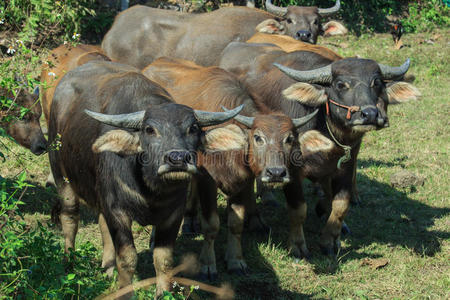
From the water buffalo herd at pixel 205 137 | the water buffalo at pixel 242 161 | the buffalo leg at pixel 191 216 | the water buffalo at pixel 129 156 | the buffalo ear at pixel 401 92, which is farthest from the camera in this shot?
the buffalo leg at pixel 191 216

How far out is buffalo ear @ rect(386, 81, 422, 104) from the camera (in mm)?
5949

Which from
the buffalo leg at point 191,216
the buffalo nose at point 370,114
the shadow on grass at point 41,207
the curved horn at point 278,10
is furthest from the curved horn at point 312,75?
the curved horn at point 278,10

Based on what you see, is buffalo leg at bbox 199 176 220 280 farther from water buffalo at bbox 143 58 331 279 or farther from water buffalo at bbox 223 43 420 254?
water buffalo at bbox 223 43 420 254

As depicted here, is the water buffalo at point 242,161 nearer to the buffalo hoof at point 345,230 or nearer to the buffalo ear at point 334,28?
the buffalo hoof at point 345,230

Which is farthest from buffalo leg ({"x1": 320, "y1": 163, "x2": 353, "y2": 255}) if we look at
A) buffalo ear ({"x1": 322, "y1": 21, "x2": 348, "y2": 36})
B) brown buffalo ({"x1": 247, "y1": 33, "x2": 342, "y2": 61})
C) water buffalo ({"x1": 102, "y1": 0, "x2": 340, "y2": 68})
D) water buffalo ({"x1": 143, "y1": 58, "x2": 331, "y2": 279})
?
buffalo ear ({"x1": 322, "y1": 21, "x2": 348, "y2": 36})

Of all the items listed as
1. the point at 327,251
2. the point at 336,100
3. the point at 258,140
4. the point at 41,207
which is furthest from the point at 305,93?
the point at 41,207

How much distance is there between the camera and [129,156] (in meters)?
4.50

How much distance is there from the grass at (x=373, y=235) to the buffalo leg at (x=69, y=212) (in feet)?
0.71

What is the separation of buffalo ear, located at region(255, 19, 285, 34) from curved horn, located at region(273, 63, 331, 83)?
3.46 m

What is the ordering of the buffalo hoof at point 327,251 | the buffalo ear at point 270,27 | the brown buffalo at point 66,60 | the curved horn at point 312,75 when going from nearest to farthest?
the curved horn at point 312,75 < the buffalo hoof at point 327,251 < the brown buffalo at point 66,60 < the buffalo ear at point 270,27

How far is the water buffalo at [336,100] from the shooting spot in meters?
5.54

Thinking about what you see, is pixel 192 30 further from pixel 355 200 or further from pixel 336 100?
pixel 336 100

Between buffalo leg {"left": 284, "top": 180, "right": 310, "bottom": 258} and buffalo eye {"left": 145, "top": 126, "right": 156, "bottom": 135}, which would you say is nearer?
buffalo eye {"left": 145, "top": 126, "right": 156, "bottom": 135}

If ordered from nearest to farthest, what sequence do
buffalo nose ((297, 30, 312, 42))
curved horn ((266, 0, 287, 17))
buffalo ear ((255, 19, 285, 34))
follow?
Answer: buffalo nose ((297, 30, 312, 42)), buffalo ear ((255, 19, 285, 34)), curved horn ((266, 0, 287, 17))
